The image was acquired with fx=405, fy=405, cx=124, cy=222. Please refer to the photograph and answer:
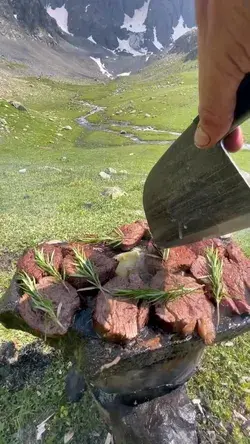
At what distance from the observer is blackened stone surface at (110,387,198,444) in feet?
15.7

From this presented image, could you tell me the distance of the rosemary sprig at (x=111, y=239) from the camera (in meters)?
5.02

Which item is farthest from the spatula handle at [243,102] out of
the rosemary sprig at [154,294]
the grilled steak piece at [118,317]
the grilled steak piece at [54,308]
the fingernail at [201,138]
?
the grilled steak piece at [54,308]

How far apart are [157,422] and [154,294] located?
1.85 m

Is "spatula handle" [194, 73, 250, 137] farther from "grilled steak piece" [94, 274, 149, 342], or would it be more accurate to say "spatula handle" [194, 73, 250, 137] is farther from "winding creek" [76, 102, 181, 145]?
"winding creek" [76, 102, 181, 145]

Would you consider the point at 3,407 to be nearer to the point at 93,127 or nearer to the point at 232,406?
the point at 232,406

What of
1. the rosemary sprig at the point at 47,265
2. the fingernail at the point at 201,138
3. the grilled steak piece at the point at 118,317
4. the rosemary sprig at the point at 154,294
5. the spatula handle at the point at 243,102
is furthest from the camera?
the rosemary sprig at the point at 47,265

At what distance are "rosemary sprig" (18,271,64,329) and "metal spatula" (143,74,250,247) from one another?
136 centimetres

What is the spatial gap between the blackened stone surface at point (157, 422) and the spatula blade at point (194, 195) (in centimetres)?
212

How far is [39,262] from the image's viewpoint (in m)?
4.59

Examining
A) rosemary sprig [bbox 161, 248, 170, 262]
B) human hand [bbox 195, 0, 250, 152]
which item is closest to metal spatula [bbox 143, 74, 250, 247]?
rosemary sprig [bbox 161, 248, 170, 262]

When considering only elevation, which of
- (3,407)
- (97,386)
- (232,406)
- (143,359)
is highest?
(143,359)

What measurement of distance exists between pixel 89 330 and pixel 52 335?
0.41m

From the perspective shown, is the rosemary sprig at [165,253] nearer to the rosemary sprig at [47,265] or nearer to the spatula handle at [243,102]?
the rosemary sprig at [47,265]

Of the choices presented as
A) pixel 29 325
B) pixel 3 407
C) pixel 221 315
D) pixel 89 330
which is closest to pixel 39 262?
pixel 29 325
